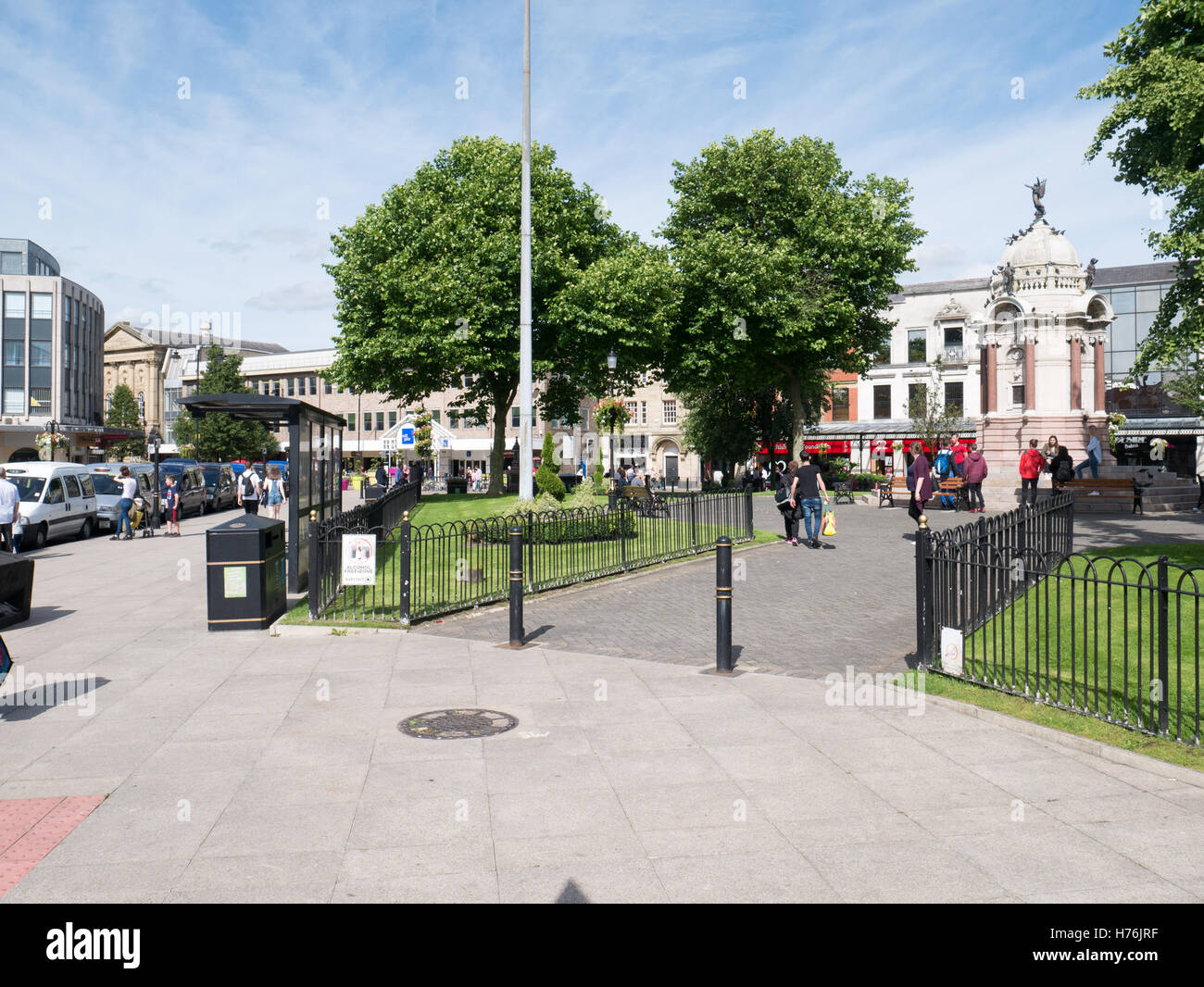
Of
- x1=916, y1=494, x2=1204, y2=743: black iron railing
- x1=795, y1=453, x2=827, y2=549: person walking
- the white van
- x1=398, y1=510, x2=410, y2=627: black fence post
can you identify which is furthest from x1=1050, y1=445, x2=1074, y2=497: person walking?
the white van

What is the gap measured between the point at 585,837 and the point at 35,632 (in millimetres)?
9457

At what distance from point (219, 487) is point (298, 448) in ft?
93.3

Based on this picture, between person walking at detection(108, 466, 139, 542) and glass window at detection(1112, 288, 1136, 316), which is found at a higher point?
glass window at detection(1112, 288, 1136, 316)

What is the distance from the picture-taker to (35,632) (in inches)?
463

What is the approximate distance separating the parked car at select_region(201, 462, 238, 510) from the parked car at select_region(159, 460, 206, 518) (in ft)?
2.32

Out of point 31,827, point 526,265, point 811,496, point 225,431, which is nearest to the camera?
point 31,827

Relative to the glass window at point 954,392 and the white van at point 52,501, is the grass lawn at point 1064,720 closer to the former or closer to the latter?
the white van at point 52,501

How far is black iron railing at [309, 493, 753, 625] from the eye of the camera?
12.0 meters

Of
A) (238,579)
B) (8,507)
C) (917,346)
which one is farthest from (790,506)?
(917,346)

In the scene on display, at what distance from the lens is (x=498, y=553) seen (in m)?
13.6

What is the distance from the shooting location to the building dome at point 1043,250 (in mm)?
35125

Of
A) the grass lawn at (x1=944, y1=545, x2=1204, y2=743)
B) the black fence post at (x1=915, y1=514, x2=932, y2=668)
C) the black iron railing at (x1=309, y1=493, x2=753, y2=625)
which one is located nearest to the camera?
the grass lawn at (x1=944, y1=545, x2=1204, y2=743)

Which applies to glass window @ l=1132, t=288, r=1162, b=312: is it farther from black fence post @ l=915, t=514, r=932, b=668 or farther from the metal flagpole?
black fence post @ l=915, t=514, r=932, b=668

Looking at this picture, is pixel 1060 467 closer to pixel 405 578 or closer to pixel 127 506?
pixel 405 578
